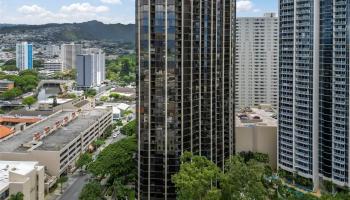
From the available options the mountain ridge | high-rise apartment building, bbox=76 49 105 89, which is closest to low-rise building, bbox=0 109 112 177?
high-rise apartment building, bbox=76 49 105 89

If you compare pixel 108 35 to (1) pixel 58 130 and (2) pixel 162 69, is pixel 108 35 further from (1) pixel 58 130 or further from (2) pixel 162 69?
(2) pixel 162 69

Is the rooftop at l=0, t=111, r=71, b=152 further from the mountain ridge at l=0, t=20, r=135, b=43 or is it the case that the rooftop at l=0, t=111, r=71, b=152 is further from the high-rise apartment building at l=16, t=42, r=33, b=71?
the mountain ridge at l=0, t=20, r=135, b=43

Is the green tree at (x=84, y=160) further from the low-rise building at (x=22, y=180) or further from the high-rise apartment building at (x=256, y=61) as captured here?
the high-rise apartment building at (x=256, y=61)

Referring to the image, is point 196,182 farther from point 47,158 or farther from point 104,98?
point 104,98

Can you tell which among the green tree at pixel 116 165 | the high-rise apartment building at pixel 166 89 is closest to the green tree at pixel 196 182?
the high-rise apartment building at pixel 166 89

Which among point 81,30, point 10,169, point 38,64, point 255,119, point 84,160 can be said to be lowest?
point 84,160

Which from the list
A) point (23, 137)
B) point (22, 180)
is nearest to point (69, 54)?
point (23, 137)
